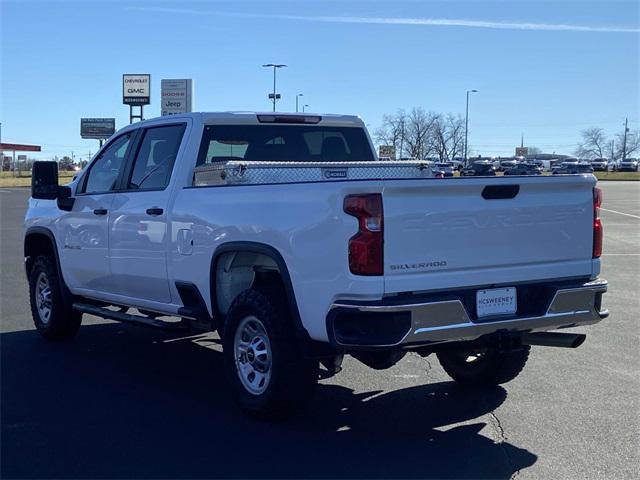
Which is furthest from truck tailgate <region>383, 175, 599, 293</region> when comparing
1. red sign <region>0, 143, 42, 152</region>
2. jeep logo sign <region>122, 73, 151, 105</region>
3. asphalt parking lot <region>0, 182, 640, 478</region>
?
red sign <region>0, 143, 42, 152</region>

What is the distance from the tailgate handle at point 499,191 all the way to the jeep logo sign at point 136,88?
52.5 m

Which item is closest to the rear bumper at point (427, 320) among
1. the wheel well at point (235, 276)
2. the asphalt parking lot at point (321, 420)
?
the asphalt parking lot at point (321, 420)

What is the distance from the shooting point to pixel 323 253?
15.9 ft

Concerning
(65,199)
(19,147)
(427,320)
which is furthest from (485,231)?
(19,147)

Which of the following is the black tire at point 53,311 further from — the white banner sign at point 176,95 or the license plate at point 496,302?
the white banner sign at point 176,95

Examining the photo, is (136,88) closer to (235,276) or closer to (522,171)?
(522,171)

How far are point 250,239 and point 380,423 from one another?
1.56 m

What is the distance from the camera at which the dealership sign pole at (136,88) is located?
181 ft

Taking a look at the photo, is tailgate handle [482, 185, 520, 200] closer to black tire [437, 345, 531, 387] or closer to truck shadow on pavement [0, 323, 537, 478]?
black tire [437, 345, 531, 387]

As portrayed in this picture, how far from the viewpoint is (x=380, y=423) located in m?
5.50

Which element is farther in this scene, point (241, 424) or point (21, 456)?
point (241, 424)

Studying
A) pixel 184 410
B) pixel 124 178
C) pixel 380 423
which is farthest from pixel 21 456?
pixel 124 178

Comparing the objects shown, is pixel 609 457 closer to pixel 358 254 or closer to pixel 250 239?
pixel 358 254

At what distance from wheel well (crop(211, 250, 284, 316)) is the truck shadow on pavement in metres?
0.80
